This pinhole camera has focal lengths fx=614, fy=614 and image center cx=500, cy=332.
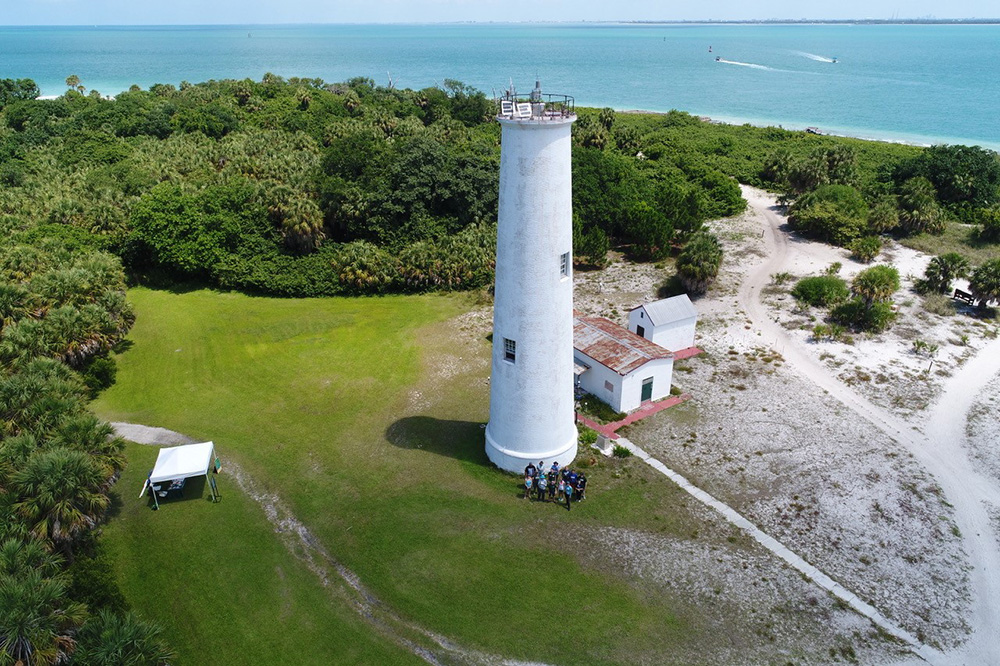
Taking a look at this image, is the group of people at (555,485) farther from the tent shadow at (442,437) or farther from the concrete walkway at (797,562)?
the concrete walkway at (797,562)

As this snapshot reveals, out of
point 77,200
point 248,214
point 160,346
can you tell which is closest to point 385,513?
point 160,346

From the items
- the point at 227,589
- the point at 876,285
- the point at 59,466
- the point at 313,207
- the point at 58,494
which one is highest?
the point at 313,207

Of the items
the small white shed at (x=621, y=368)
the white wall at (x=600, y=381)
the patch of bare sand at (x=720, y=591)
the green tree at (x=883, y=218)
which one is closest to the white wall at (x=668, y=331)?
the small white shed at (x=621, y=368)

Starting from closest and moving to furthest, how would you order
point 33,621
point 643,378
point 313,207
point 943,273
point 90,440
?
point 33,621
point 90,440
point 643,378
point 943,273
point 313,207

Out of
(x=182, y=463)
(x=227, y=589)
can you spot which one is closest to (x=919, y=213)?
(x=182, y=463)

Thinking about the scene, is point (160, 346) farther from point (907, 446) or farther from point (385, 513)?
point (907, 446)

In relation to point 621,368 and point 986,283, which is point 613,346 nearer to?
point 621,368

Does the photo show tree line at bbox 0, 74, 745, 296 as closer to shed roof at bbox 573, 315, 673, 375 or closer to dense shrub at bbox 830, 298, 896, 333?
shed roof at bbox 573, 315, 673, 375
